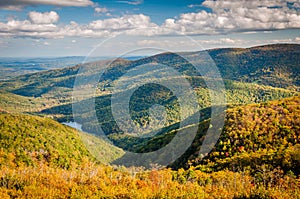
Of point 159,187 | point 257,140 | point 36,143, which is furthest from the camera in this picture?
point 36,143

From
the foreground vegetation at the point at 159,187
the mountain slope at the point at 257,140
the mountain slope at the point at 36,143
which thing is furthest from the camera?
the mountain slope at the point at 36,143

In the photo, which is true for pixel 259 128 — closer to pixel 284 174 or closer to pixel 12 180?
pixel 284 174

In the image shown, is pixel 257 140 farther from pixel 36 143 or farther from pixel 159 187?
pixel 36 143

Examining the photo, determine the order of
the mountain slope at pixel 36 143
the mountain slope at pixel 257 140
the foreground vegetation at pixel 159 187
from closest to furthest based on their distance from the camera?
the foreground vegetation at pixel 159 187, the mountain slope at pixel 257 140, the mountain slope at pixel 36 143

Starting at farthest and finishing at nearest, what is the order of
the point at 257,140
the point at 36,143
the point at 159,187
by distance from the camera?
the point at 36,143 → the point at 257,140 → the point at 159,187

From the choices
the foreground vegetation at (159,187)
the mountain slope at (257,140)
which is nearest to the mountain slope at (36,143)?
the foreground vegetation at (159,187)

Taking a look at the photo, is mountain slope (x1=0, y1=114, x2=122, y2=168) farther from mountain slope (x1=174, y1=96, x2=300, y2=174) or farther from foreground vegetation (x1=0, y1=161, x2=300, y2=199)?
mountain slope (x1=174, y1=96, x2=300, y2=174)

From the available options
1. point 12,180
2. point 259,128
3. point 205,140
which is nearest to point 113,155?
point 205,140

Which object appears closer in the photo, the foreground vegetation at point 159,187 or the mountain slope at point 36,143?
the foreground vegetation at point 159,187

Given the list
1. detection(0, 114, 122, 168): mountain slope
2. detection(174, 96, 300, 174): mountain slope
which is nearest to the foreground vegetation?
detection(174, 96, 300, 174): mountain slope

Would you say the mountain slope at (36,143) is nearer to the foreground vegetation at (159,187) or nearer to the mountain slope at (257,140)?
the foreground vegetation at (159,187)

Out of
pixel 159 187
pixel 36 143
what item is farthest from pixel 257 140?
pixel 36 143
